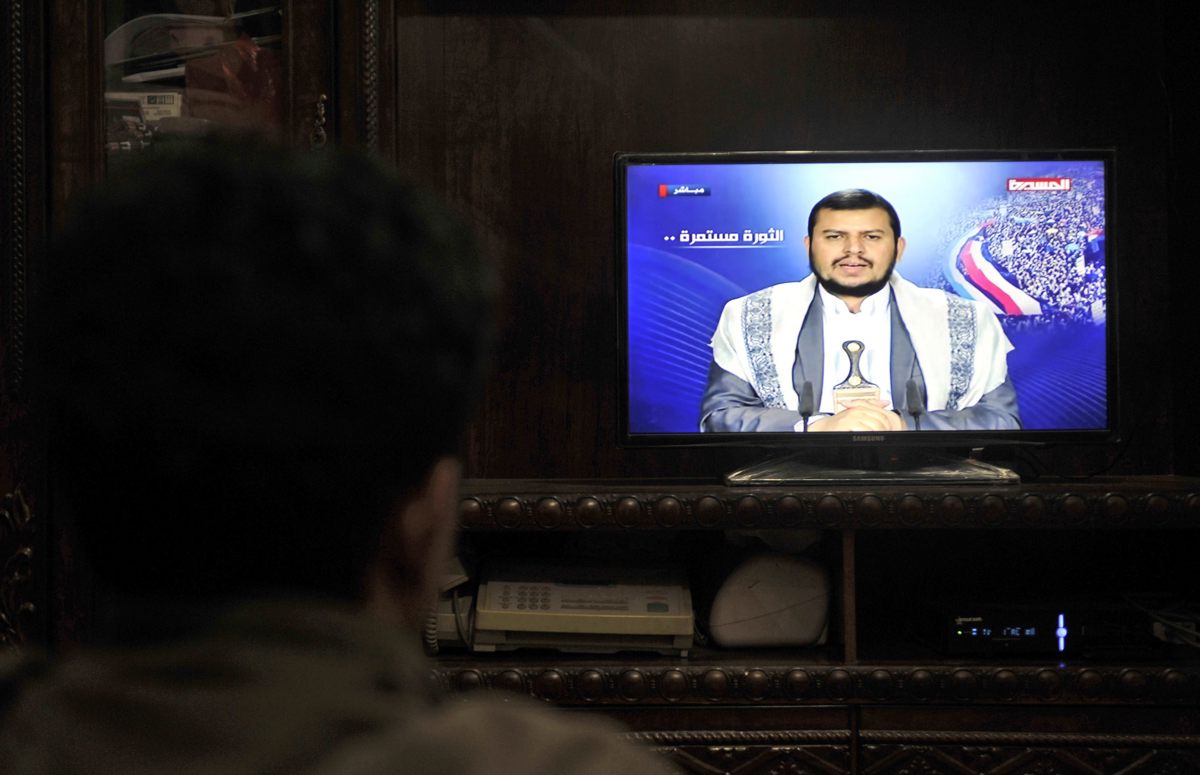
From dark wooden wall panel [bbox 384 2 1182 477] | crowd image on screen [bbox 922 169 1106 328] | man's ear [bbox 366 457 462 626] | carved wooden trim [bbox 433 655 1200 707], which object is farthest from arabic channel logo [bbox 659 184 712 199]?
man's ear [bbox 366 457 462 626]

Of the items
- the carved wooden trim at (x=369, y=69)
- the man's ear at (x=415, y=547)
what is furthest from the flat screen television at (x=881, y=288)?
the man's ear at (x=415, y=547)

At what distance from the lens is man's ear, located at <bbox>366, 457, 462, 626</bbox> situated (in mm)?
496

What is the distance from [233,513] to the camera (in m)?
0.46

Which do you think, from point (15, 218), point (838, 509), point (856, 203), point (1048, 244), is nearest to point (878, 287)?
point (856, 203)

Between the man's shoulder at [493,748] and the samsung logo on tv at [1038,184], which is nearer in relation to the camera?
the man's shoulder at [493,748]

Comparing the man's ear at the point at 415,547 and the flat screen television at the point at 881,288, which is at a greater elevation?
the flat screen television at the point at 881,288

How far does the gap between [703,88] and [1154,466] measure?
1148 millimetres

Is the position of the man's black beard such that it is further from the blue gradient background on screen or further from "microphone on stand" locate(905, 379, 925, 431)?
"microphone on stand" locate(905, 379, 925, 431)

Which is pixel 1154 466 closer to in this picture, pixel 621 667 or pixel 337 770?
pixel 621 667

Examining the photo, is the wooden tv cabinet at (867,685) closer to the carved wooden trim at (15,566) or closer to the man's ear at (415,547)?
the carved wooden trim at (15,566)

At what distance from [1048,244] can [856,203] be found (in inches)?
13.0

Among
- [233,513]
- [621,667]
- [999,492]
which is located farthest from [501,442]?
[233,513]

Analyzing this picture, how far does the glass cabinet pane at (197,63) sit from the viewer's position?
74.9 inches

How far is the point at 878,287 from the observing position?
194cm
